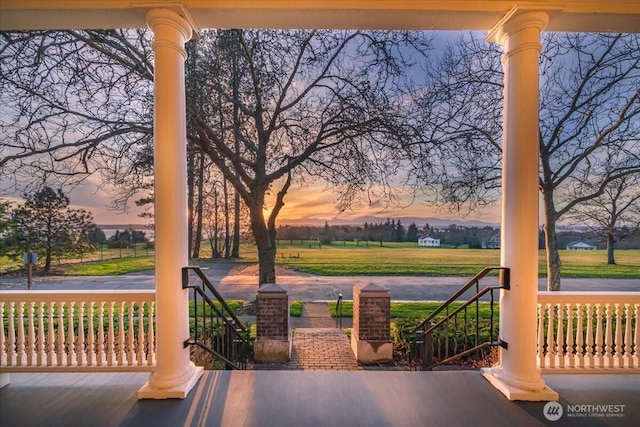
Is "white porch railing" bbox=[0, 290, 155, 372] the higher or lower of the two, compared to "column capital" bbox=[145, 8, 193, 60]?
lower

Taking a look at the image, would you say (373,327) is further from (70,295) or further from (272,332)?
(70,295)

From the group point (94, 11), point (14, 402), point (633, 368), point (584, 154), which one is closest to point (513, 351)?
point (633, 368)

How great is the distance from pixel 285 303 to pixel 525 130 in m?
3.76

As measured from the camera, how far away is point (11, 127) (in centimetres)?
424

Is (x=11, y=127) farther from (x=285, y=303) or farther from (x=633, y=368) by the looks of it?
(x=633, y=368)

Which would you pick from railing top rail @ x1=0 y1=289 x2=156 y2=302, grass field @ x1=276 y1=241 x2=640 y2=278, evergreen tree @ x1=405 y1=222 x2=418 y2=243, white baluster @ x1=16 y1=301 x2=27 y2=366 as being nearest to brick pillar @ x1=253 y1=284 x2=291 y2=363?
railing top rail @ x1=0 y1=289 x2=156 y2=302

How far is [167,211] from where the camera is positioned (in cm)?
227

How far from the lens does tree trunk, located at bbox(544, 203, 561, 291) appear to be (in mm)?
5750

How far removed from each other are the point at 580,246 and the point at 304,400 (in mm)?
6431

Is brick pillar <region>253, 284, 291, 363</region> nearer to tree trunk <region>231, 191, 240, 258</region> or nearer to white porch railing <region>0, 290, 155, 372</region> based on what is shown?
white porch railing <region>0, 290, 155, 372</region>

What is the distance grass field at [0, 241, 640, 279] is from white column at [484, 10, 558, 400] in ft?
14.1

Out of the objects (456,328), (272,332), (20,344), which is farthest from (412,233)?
(20,344)

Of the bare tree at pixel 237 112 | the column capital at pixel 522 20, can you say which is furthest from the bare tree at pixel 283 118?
the column capital at pixel 522 20

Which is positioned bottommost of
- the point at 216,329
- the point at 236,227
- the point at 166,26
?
the point at 216,329
